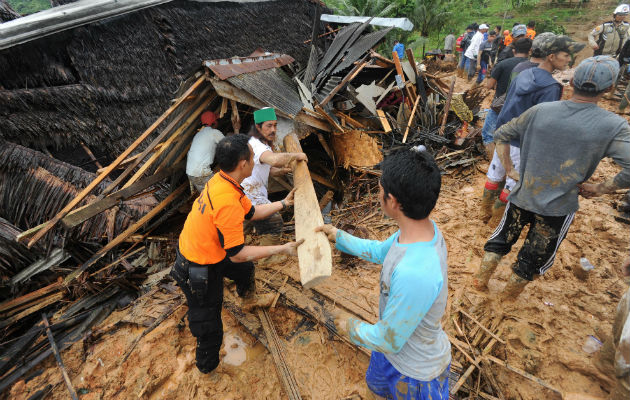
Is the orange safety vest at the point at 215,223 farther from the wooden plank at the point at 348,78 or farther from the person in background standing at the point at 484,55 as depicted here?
the person in background standing at the point at 484,55

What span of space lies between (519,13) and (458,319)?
2535cm

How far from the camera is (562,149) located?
94.3 inches

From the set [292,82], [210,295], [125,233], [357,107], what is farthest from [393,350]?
[357,107]

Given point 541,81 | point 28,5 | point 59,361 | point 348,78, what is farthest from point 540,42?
point 28,5

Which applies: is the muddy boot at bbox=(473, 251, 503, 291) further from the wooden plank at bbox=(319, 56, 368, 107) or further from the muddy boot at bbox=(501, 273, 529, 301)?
the wooden plank at bbox=(319, 56, 368, 107)

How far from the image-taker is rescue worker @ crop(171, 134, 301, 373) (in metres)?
2.33

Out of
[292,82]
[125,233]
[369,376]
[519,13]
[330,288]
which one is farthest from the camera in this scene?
[519,13]

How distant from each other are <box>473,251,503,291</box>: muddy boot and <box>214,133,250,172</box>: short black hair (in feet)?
9.20

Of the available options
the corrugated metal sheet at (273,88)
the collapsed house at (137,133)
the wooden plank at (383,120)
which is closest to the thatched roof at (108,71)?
the collapsed house at (137,133)

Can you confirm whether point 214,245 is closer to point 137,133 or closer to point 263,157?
point 263,157

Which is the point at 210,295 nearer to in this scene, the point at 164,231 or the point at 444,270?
the point at 444,270

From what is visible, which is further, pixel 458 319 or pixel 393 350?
pixel 458 319

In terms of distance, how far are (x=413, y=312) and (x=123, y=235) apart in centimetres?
435

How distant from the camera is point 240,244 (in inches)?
94.3
